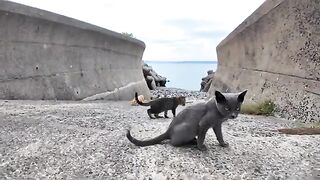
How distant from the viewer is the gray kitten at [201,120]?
16.6 ft

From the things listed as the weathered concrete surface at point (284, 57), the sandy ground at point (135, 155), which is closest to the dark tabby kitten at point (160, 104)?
the sandy ground at point (135, 155)

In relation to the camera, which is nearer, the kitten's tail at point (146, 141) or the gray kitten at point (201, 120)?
the gray kitten at point (201, 120)

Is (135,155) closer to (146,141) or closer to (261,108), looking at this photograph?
(146,141)

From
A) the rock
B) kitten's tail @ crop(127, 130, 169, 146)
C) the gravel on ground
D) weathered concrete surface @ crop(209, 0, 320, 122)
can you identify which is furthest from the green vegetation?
the rock

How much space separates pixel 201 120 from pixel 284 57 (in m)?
5.19

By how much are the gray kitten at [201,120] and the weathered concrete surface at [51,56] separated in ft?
16.9

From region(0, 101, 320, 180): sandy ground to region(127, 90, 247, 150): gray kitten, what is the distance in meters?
0.11

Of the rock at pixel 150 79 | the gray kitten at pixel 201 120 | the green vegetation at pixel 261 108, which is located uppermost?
the gray kitten at pixel 201 120

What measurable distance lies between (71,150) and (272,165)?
2.25 m

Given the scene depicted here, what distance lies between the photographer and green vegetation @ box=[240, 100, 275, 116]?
31.1 feet

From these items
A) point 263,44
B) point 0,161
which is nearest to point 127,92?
point 263,44

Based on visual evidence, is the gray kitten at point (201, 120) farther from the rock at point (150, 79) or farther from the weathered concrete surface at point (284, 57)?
the rock at point (150, 79)

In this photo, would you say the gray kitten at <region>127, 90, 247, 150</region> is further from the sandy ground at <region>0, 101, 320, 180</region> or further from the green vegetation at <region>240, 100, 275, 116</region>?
the green vegetation at <region>240, 100, 275, 116</region>

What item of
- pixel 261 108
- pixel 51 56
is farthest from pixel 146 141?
pixel 51 56
